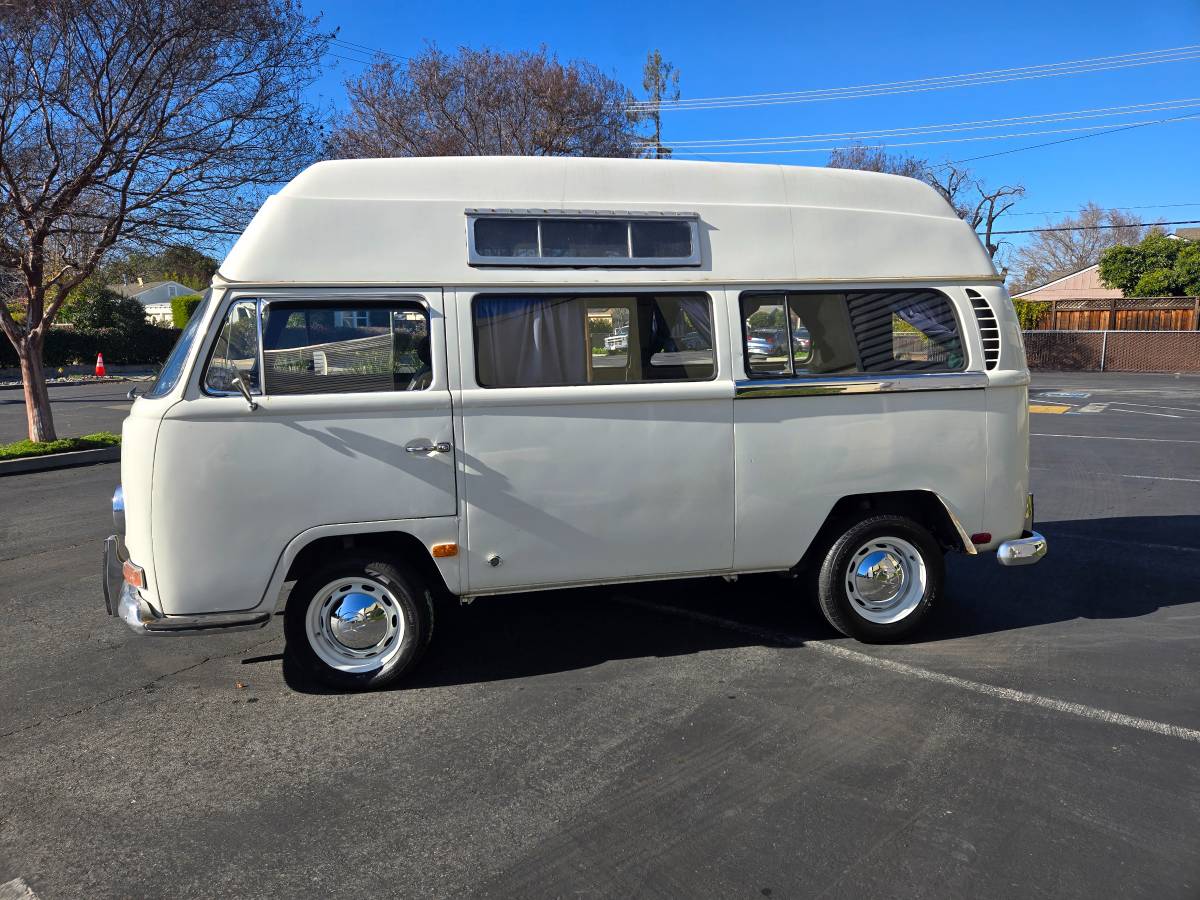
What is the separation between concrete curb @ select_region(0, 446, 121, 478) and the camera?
12.3 meters

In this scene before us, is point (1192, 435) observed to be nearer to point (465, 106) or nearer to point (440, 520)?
point (440, 520)

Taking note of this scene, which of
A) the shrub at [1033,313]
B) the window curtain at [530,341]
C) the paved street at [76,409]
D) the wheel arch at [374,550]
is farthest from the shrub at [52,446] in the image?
the shrub at [1033,313]

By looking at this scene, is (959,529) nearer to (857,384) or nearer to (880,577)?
(880,577)

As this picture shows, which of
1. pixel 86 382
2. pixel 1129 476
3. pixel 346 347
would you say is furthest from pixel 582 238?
pixel 86 382

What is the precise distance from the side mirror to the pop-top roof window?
1.30m

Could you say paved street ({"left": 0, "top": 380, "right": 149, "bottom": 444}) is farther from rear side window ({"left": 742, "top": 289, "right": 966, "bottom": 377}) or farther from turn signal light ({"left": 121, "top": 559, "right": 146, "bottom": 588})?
rear side window ({"left": 742, "top": 289, "right": 966, "bottom": 377})

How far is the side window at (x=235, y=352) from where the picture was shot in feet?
14.3

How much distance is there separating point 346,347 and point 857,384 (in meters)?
2.88

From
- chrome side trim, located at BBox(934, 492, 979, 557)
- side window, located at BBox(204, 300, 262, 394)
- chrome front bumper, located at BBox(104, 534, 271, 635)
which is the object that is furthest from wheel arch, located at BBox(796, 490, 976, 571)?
side window, located at BBox(204, 300, 262, 394)

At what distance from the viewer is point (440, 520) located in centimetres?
464

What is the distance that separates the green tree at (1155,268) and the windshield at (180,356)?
133 feet

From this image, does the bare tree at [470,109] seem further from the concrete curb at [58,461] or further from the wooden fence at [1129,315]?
the wooden fence at [1129,315]

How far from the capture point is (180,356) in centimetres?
453

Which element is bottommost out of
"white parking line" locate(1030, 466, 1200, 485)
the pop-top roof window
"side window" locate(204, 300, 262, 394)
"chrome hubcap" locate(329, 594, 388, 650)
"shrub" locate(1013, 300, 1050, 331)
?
"white parking line" locate(1030, 466, 1200, 485)
